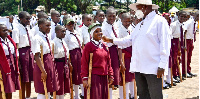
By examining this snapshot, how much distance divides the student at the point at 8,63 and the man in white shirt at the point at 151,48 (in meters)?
2.51

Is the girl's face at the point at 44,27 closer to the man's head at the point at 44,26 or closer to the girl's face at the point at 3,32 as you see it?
the man's head at the point at 44,26

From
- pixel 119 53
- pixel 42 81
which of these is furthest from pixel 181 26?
pixel 42 81

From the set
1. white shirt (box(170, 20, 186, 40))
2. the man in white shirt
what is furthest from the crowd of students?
white shirt (box(170, 20, 186, 40))

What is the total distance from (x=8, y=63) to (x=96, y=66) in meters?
1.76

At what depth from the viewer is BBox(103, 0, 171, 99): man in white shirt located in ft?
12.6

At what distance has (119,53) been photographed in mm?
5887

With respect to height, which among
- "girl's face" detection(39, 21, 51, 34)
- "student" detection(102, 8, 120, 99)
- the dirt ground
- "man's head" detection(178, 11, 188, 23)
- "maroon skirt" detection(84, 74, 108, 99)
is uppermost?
"man's head" detection(178, 11, 188, 23)

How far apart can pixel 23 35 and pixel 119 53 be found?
2.20 m

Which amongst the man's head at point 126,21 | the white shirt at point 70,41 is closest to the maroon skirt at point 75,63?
the white shirt at point 70,41

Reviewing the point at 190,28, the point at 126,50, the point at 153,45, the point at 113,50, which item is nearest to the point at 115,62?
the point at 113,50

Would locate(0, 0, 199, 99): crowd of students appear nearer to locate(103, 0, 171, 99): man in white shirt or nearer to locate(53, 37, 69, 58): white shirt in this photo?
locate(53, 37, 69, 58): white shirt

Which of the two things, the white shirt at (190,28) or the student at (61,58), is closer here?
the student at (61,58)

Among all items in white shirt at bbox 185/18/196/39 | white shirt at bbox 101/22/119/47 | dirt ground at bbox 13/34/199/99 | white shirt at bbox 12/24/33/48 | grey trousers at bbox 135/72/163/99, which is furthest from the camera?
white shirt at bbox 185/18/196/39

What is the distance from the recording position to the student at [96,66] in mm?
4723
